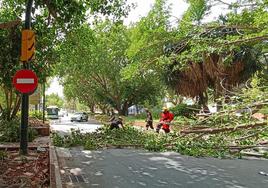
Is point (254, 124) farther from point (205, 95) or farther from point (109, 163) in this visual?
point (205, 95)

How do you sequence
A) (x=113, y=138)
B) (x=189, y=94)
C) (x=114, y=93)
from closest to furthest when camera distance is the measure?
(x=113, y=138)
(x=189, y=94)
(x=114, y=93)

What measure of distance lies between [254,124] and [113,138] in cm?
940

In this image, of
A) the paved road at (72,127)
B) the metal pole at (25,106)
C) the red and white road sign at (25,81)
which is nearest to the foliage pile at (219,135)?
the metal pole at (25,106)

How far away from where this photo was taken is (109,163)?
11.8 m

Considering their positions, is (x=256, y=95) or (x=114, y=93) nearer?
(x=256, y=95)

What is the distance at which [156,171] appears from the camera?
10.3 meters

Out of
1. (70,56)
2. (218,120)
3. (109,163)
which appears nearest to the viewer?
(218,120)

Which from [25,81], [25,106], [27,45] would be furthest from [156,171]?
[27,45]

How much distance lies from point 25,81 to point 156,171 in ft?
15.2

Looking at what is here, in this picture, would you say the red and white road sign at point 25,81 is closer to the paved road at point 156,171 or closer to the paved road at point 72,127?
the paved road at point 156,171

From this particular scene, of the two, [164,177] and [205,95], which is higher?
[205,95]

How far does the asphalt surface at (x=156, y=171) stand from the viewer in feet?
28.5

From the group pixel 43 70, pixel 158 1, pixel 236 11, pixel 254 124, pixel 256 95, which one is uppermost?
pixel 158 1

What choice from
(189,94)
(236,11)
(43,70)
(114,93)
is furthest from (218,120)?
(114,93)
